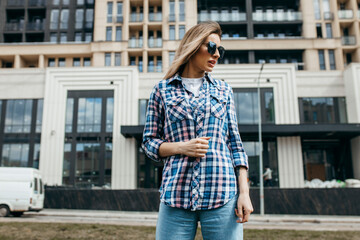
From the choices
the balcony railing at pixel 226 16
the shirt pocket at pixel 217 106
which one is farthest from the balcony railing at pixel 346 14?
the shirt pocket at pixel 217 106

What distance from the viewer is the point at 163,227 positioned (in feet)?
6.12

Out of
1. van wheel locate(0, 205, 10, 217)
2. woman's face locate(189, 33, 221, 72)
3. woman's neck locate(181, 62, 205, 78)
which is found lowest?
van wheel locate(0, 205, 10, 217)

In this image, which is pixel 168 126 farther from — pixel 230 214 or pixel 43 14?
pixel 43 14

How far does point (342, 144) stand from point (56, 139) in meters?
24.3

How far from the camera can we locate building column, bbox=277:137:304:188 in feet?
84.0

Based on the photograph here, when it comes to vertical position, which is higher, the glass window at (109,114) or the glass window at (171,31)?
the glass window at (171,31)

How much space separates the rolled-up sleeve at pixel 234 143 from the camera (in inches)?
76.3

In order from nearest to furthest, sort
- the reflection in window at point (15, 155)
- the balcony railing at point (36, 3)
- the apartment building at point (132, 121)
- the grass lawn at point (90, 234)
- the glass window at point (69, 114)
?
1. the grass lawn at point (90, 234)
2. the apartment building at point (132, 121)
3. the glass window at point (69, 114)
4. the reflection in window at point (15, 155)
5. the balcony railing at point (36, 3)

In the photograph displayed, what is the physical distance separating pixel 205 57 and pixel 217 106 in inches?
12.7

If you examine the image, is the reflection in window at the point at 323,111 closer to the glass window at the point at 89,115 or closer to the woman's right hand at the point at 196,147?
the glass window at the point at 89,115

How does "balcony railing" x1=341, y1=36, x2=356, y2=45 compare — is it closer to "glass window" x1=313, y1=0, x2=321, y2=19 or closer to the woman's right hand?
"glass window" x1=313, y1=0, x2=321, y2=19

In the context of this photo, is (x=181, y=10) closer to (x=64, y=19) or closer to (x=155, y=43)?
(x=155, y=43)

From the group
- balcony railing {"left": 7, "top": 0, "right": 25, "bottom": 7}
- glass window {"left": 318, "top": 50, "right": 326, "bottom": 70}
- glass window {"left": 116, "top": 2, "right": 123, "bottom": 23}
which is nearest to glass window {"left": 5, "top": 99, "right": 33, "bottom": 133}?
glass window {"left": 116, "top": 2, "right": 123, "bottom": 23}

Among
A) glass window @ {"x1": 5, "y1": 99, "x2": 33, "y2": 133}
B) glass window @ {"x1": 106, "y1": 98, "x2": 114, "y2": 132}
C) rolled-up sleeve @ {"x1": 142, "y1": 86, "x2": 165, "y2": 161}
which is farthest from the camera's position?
glass window @ {"x1": 5, "y1": 99, "x2": 33, "y2": 133}
